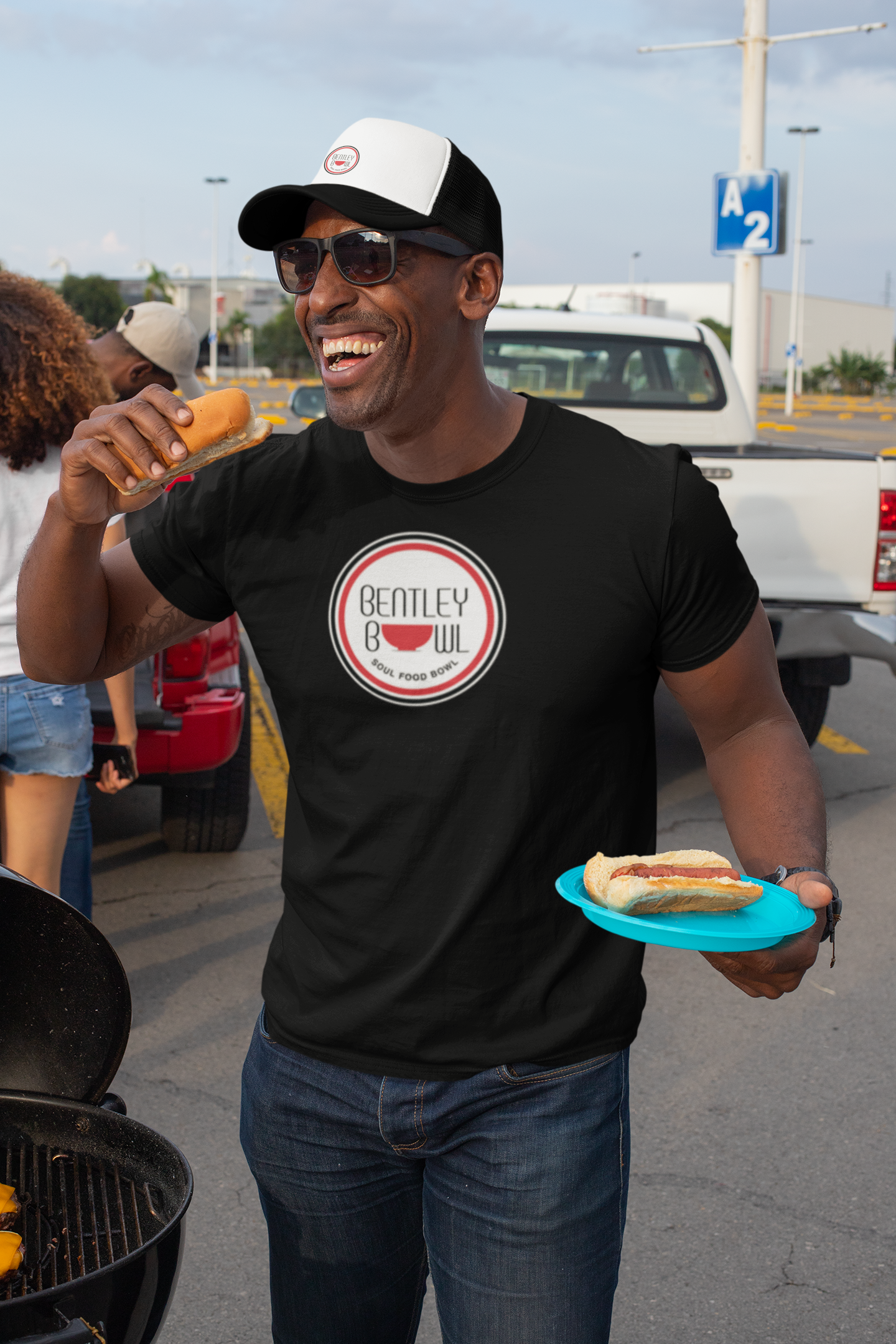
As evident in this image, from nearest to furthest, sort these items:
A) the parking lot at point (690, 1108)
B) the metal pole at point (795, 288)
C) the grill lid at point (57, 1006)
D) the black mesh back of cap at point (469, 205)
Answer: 1. the grill lid at point (57, 1006)
2. the black mesh back of cap at point (469, 205)
3. the parking lot at point (690, 1108)
4. the metal pole at point (795, 288)

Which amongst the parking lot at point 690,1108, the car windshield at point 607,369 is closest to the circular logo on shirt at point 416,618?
the parking lot at point 690,1108

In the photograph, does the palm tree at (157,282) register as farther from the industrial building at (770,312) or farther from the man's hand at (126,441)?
the man's hand at (126,441)

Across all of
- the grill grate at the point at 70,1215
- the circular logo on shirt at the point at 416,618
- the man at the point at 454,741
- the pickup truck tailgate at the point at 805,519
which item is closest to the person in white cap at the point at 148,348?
the pickup truck tailgate at the point at 805,519

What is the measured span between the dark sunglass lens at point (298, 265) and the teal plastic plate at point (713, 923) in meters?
0.92

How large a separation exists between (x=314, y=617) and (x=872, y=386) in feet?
196

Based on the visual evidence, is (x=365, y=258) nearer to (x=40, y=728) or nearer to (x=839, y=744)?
(x=40, y=728)

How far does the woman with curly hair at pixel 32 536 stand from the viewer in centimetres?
368

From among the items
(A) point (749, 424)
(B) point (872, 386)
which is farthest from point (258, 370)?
(A) point (749, 424)

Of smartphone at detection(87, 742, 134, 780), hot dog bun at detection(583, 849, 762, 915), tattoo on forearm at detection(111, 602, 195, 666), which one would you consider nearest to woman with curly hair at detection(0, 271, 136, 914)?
smartphone at detection(87, 742, 134, 780)

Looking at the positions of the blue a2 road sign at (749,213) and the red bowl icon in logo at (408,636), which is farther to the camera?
the blue a2 road sign at (749,213)

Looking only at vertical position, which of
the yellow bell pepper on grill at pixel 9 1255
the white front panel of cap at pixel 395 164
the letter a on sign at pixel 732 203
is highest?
the letter a on sign at pixel 732 203

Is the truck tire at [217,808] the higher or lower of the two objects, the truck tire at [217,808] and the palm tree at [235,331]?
the lower

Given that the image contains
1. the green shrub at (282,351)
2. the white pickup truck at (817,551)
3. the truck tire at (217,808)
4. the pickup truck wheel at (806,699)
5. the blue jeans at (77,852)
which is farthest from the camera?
the green shrub at (282,351)

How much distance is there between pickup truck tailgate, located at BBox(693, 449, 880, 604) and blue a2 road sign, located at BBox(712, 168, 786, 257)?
286 inches
